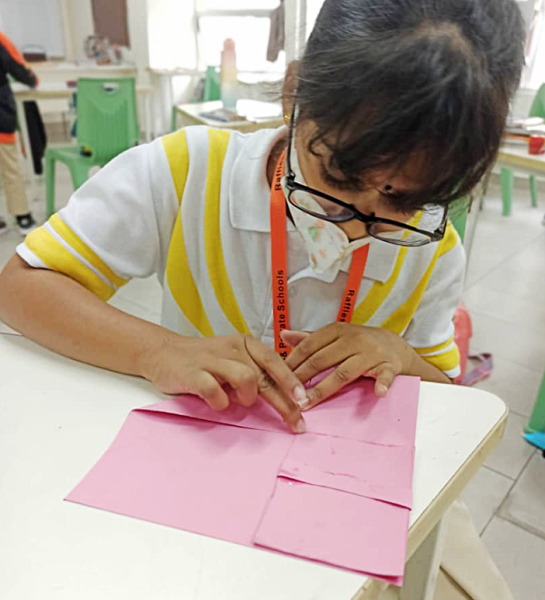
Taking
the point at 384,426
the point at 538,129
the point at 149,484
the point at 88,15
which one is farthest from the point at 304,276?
the point at 88,15

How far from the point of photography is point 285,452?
542 mm

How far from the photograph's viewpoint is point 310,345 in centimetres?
66

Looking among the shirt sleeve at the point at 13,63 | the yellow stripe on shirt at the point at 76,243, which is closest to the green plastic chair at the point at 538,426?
the yellow stripe on shirt at the point at 76,243

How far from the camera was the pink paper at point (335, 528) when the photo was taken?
16.6 inches

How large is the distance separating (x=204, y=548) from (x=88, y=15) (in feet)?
21.1

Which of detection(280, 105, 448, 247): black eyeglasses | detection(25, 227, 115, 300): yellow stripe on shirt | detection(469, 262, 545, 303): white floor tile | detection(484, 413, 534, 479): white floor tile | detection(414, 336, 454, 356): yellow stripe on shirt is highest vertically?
detection(280, 105, 448, 247): black eyeglasses

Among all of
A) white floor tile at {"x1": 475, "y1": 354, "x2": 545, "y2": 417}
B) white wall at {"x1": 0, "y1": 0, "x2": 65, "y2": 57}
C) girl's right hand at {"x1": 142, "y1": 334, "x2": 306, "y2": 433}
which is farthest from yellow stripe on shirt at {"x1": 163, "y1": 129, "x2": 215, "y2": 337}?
white wall at {"x1": 0, "y1": 0, "x2": 65, "y2": 57}

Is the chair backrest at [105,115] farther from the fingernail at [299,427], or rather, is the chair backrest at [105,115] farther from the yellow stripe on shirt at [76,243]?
the fingernail at [299,427]

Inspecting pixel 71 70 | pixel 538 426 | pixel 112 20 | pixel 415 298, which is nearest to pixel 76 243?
pixel 415 298

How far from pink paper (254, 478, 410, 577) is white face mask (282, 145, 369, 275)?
319mm

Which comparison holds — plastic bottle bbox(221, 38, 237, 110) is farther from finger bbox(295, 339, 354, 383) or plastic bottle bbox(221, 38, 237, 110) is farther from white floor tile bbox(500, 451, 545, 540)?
finger bbox(295, 339, 354, 383)

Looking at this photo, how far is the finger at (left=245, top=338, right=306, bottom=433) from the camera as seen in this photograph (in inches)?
23.1

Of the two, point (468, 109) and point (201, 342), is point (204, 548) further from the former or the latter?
point (468, 109)

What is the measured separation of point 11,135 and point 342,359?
302 centimetres
